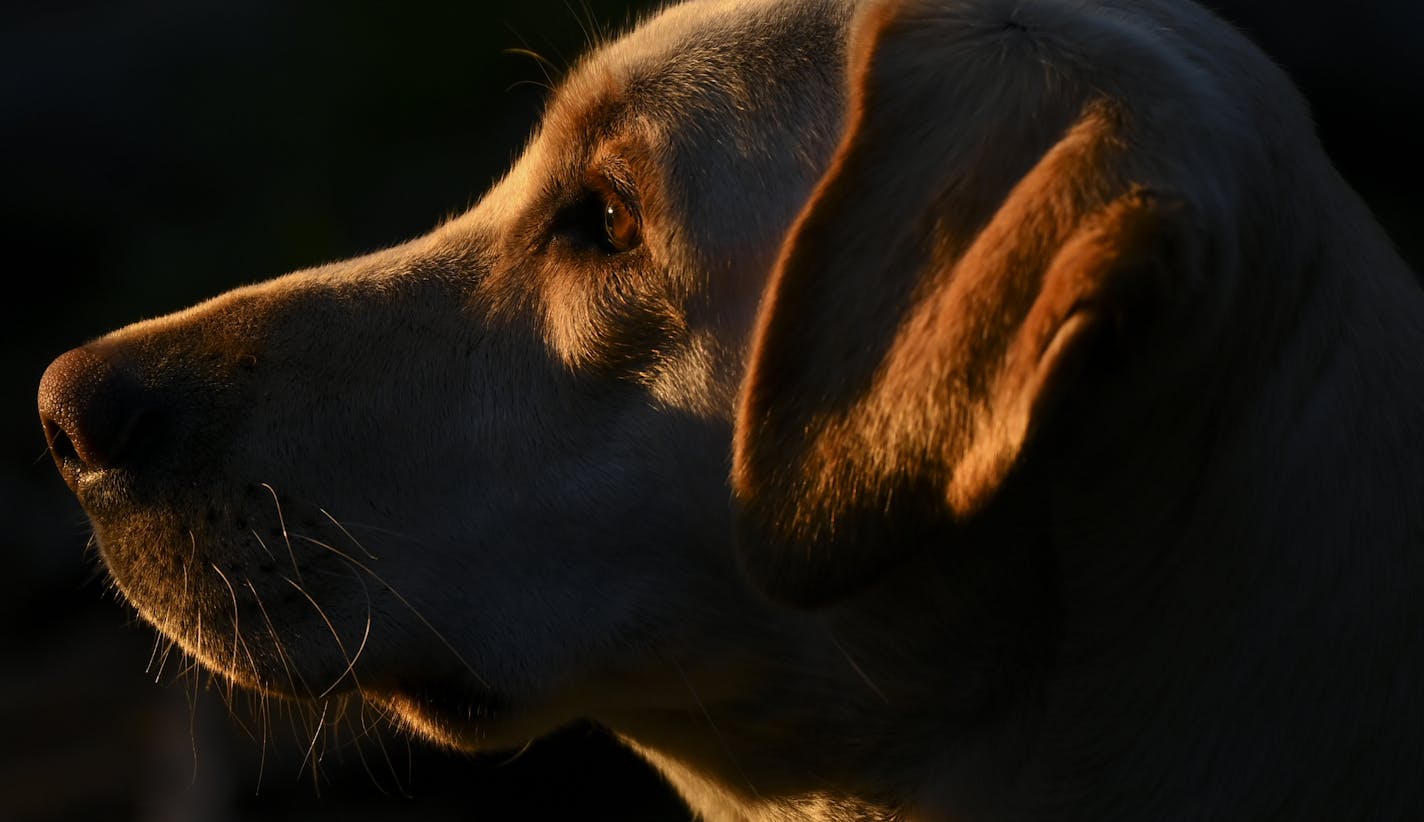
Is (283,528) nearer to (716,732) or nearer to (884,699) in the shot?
(716,732)

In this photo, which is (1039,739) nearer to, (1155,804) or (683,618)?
(1155,804)

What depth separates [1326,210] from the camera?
197cm

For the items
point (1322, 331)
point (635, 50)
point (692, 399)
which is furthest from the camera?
point (635, 50)

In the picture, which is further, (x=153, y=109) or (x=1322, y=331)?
(x=153, y=109)

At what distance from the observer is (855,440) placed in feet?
5.91

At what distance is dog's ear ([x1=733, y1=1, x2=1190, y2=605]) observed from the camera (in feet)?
5.23

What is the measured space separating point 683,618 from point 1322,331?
2.93ft

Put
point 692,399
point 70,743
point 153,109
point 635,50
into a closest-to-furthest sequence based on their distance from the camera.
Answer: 1. point 692,399
2. point 635,50
3. point 70,743
4. point 153,109

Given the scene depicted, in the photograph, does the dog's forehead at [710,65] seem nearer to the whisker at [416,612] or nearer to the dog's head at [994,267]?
the dog's head at [994,267]

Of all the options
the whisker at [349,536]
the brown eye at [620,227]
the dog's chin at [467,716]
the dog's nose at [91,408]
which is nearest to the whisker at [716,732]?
the dog's chin at [467,716]

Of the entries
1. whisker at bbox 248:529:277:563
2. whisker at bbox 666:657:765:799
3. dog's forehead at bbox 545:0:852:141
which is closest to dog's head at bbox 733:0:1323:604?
dog's forehead at bbox 545:0:852:141

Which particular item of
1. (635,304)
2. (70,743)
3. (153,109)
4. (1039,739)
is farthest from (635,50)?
(153,109)

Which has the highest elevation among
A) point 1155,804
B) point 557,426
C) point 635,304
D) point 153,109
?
point 635,304

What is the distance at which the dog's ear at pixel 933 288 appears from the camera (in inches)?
62.7
